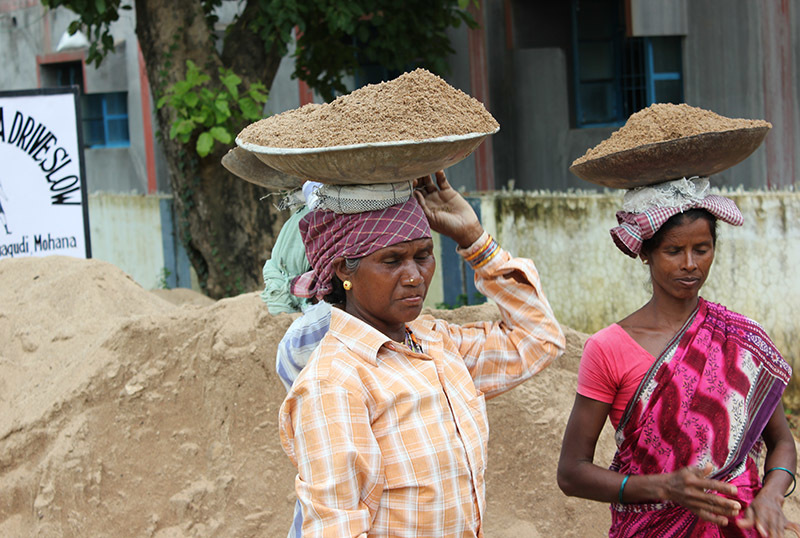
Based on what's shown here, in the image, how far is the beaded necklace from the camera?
218 cm

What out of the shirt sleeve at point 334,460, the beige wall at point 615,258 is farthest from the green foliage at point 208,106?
the shirt sleeve at point 334,460

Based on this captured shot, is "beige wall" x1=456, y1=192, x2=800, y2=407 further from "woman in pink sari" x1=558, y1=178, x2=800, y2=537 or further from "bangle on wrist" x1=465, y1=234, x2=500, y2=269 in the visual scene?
"bangle on wrist" x1=465, y1=234, x2=500, y2=269

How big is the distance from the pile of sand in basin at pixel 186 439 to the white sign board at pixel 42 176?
2.34 metres

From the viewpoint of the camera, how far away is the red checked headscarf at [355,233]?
80.5 inches

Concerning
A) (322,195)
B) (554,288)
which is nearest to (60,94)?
(554,288)

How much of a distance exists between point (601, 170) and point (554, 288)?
5.19 m

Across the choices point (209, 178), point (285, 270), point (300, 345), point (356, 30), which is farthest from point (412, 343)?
point (356, 30)

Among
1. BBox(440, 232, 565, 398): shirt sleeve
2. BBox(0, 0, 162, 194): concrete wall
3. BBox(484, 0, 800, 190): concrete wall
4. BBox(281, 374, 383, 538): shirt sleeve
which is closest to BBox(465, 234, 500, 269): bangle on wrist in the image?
BBox(440, 232, 565, 398): shirt sleeve

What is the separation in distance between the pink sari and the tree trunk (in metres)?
5.78

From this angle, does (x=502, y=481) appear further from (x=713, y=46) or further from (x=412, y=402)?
(x=713, y=46)

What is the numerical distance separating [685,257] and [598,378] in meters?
0.40

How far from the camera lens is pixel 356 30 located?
8.16 meters

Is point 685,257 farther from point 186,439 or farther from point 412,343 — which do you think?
point 186,439

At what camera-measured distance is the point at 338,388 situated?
1.88 metres
